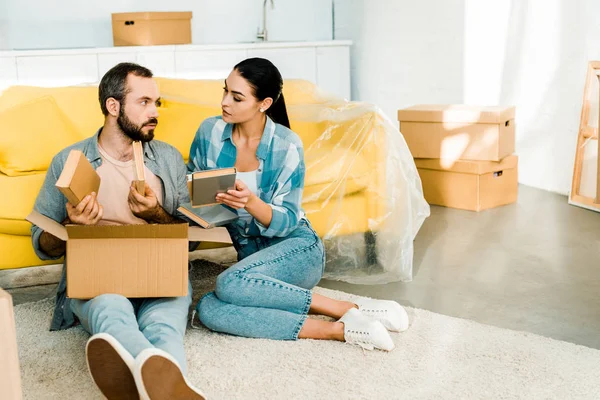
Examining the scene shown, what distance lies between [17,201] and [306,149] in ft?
3.54

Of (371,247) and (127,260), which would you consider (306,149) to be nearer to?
(371,247)

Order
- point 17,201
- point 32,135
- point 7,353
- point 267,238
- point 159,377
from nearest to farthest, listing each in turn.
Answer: point 7,353
point 159,377
point 267,238
point 17,201
point 32,135

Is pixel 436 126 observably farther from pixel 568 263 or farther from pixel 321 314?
pixel 321 314

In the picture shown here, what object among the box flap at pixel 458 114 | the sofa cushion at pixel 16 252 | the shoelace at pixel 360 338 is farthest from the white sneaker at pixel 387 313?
the box flap at pixel 458 114

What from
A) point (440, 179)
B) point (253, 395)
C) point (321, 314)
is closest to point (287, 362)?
point (253, 395)

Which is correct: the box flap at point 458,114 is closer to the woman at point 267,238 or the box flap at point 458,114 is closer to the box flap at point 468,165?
the box flap at point 468,165

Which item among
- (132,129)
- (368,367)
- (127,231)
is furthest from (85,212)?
(368,367)

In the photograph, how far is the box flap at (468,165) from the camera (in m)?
3.80

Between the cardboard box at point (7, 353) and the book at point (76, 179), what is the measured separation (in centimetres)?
63

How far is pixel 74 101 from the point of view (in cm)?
296

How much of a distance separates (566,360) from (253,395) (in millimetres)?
866

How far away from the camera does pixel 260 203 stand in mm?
2090

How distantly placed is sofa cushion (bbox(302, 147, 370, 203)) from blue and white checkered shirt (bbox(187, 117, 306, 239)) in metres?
0.48

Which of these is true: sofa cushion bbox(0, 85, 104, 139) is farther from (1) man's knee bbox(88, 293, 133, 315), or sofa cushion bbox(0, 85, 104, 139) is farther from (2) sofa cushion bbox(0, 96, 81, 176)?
(1) man's knee bbox(88, 293, 133, 315)
